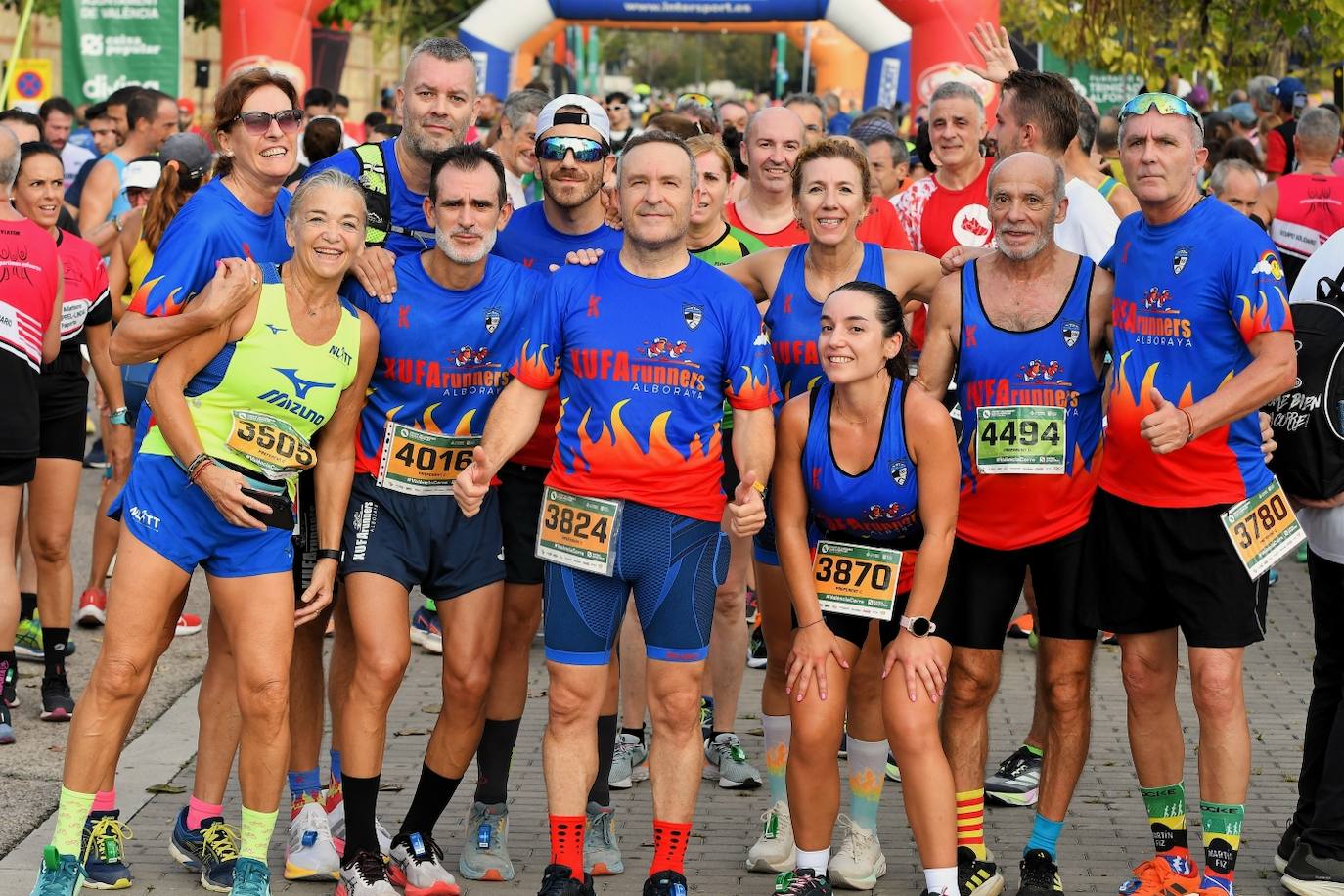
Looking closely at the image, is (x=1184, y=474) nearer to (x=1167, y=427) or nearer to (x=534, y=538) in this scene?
(x=1167, y=427)

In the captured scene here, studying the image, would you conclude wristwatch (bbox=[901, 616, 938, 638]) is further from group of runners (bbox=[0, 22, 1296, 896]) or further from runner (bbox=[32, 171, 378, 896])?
runner (bbox=[32, 171, 378, 896])

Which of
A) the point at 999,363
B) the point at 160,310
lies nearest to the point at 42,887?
the point at 160,310

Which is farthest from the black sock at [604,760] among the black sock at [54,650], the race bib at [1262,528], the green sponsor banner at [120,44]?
the green sponsor banner at [120,44]

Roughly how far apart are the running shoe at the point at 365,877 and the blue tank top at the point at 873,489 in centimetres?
159

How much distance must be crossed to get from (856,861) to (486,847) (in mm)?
1115

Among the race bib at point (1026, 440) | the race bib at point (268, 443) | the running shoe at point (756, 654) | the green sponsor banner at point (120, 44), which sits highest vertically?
the green sponsor banner at point (120, 44)

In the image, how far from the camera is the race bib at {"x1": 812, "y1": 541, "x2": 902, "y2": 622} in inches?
193

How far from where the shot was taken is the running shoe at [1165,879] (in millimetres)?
5012

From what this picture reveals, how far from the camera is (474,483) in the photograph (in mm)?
4840

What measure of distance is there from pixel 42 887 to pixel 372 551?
49.5 inches

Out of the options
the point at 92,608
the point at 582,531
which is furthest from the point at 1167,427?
the point at 92,608

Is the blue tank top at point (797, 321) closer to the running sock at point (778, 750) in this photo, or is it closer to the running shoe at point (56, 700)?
the running sock at point (778, 750)

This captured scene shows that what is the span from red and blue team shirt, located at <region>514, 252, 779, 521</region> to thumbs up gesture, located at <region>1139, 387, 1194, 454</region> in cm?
105

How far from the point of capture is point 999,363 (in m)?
5.03
